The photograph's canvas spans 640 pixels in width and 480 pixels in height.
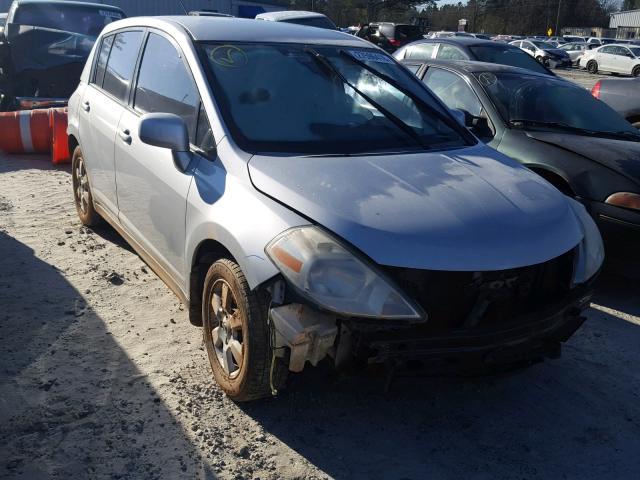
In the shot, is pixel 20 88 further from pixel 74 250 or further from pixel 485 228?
pixel 485 228

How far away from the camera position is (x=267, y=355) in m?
2.95

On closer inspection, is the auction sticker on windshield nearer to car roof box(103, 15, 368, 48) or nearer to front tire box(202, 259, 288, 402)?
car roof box(103, 15, 368, 48)

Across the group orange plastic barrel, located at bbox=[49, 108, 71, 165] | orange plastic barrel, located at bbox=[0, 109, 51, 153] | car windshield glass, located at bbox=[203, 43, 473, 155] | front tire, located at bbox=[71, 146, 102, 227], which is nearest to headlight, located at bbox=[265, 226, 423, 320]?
car windshield glass, located at bbox=[203, 43, 473, 155]

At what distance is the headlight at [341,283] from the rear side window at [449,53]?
655cm

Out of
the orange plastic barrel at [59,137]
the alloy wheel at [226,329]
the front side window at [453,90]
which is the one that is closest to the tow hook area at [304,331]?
the alloy wheel at [226,329]

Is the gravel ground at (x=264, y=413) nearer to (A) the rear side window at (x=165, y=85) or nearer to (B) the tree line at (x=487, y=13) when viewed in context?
(A) the rear side window at (x=165, y=85)

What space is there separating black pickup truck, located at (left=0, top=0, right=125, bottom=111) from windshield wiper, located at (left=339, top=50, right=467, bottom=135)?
264 inches

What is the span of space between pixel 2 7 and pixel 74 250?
82.0ft

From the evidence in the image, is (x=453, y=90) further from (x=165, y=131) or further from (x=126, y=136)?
(x=165, y=131)

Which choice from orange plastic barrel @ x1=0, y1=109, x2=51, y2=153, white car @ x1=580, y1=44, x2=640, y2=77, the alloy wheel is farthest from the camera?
white car @ x1=580, y1=44, x2=640, y2=77

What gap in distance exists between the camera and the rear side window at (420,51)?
9.22m

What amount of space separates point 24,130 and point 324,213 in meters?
7.05

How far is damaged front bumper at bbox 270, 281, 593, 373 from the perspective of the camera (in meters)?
2.61

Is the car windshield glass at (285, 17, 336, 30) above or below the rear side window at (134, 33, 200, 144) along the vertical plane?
above
